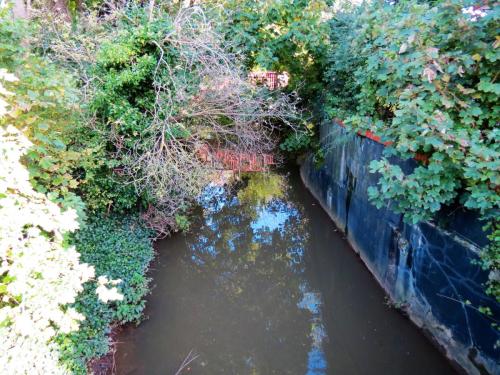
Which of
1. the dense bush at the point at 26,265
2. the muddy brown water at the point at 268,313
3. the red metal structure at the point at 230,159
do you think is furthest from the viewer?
the red metal structure at the point at 230,159

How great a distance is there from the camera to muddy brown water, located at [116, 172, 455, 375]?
189 inches

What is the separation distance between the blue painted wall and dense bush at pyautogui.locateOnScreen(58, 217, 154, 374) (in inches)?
155

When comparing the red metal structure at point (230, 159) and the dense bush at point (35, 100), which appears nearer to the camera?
the dense bush at point (35, 100)

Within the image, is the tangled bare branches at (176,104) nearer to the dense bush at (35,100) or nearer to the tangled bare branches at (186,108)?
the tangled bare branches at (186,108)

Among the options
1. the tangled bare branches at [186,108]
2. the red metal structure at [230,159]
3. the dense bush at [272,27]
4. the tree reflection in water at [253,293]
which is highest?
the dense bush at [272,27]

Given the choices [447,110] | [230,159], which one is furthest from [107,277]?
[447,110]

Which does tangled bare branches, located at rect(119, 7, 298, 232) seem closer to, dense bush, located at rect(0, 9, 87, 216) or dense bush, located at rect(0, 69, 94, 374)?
dense bush, located at rect(0, 9, 87, 216)

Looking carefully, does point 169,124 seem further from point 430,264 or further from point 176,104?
point 430,264

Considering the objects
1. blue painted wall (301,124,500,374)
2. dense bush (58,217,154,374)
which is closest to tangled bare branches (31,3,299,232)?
dense bush (58,217,154,374)

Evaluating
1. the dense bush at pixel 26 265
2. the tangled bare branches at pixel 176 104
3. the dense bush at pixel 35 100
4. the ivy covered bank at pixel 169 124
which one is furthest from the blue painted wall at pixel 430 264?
the dense bush at pixel 35 100

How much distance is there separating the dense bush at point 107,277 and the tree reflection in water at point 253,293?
3.25 feet

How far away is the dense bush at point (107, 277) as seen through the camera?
422 cm

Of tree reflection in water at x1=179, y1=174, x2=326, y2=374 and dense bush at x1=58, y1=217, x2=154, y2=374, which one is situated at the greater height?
dense bush at x1=58, y1=217, x2=154, y2=374

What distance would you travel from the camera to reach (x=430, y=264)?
476cm
